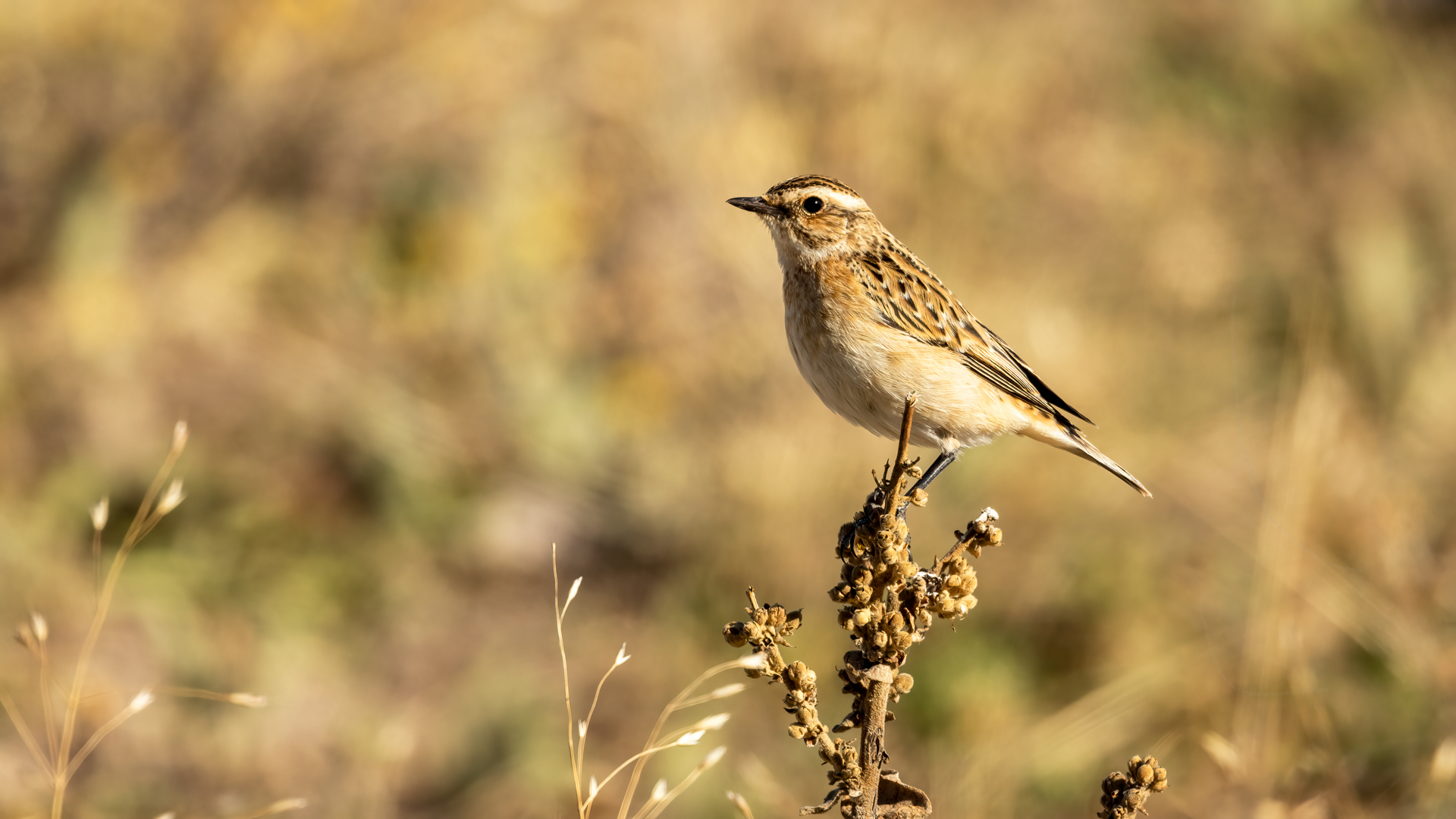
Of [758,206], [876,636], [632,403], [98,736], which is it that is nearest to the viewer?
[876,636]

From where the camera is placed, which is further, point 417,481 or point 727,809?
point 417,481

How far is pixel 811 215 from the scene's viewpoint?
3.98 meters

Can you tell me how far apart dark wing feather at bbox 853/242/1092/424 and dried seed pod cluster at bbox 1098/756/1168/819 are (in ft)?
6.12

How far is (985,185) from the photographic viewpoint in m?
10.1

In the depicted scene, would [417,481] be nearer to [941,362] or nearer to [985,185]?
[941,362]

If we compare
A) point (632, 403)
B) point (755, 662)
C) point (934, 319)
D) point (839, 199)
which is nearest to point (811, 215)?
point (839, 199)

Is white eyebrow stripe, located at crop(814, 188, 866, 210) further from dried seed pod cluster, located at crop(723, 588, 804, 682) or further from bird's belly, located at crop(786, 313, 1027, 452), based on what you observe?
dried seed pod cluster, located at crop(723, 588, 804, 682)

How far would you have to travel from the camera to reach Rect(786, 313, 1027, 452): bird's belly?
357cm

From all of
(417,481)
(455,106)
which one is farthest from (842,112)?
(417,481)

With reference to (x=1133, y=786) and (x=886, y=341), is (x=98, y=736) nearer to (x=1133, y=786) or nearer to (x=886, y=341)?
(x=1133, y=786)

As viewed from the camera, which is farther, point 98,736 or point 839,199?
point 839,199

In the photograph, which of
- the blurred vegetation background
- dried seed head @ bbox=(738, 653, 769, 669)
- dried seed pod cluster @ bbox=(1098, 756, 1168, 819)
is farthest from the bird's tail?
dried seed head @ bbox=(738, 653, 769, 669)

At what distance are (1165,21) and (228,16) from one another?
8.56 metres

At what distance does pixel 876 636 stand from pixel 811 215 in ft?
6.76
